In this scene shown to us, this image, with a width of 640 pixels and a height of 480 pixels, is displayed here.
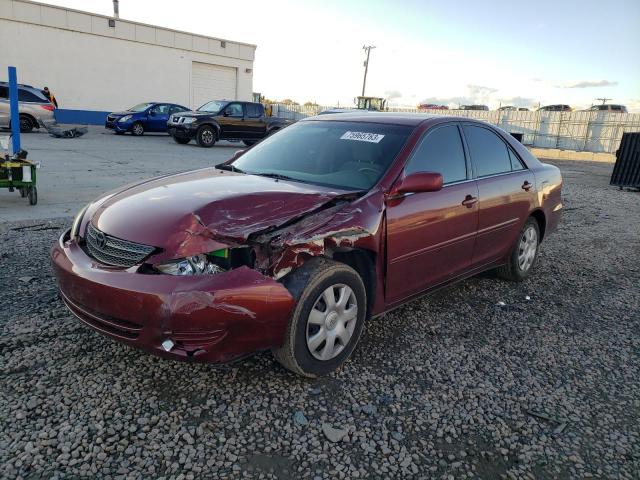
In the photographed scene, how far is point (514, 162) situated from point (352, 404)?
121 inches

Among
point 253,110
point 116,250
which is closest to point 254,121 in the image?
point 253,110

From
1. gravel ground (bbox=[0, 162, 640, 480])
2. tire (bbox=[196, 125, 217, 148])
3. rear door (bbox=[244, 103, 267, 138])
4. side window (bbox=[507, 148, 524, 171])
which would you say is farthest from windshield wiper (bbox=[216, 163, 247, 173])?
rear door (bbox=[244, 103, 267, 138])

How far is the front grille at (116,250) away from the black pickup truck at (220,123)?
15.2 m

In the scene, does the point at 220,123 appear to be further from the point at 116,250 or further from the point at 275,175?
the point at 116,250

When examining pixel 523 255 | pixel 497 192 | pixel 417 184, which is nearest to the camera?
pixel 417 184

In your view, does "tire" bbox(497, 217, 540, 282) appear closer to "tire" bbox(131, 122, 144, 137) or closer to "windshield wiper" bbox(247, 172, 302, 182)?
"windshield wiper" bbox(247, 172, 302, 182)

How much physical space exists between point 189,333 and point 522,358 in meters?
2.27

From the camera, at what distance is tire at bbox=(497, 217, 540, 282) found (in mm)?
4730

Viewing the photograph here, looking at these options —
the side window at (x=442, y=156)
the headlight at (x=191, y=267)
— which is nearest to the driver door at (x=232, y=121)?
the side window at (x=442, y=156)

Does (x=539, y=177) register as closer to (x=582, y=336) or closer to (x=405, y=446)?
(x=582, y=336)

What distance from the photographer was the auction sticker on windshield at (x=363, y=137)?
3652 mm

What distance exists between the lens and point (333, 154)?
3.67m

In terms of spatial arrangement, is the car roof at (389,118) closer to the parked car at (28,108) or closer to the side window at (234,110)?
the side window at (234,110)

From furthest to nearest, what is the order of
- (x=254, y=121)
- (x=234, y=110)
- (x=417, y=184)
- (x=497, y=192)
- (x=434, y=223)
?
(x=254, y=121), (x=234, y=110), (x=497, y=192), (x=434, y=223), (x=417, y=184)
